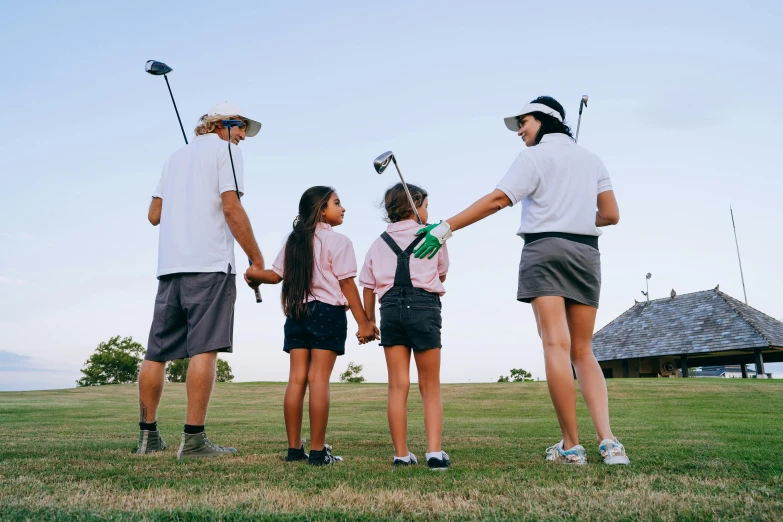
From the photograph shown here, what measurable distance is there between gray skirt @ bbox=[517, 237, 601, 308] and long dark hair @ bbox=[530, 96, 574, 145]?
0.89m

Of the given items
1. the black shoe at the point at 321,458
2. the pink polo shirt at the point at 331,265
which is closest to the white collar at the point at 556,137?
the pink polo shirt at the point at 331,265

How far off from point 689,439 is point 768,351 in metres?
33.6

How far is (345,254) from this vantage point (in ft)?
15.9

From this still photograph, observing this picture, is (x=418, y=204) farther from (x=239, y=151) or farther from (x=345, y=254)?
(x=239, y=151)

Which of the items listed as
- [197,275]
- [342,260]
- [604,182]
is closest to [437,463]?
[342,260]

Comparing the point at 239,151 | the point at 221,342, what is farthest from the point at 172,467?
the point at 239,151

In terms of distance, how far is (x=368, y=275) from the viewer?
4.78 m

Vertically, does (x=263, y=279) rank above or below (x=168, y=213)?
below

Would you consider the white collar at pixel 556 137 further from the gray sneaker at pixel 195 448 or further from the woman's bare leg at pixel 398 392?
the gray sneaker at pixel 195 448

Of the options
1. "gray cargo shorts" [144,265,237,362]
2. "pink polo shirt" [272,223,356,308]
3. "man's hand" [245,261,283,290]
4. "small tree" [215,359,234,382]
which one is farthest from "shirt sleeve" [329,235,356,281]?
"small tree" [215,359,234,382]

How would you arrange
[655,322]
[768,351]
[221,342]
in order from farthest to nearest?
[655,322] → [768,351] → [221,342]

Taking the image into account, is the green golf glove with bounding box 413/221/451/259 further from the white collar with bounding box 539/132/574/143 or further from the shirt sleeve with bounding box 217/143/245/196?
the shirt sleeve with bounding box 217/143/245/196

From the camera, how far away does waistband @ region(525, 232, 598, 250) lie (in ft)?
14.4

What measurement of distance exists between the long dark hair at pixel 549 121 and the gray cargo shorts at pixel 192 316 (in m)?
2.56
